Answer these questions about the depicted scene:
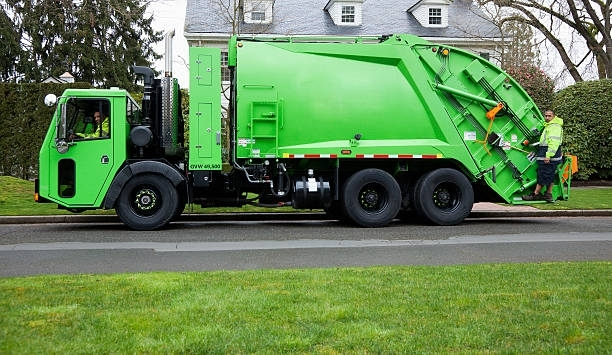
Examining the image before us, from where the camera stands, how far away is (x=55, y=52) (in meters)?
38.2

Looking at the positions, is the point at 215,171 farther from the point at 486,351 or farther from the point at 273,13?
the point at 273,13

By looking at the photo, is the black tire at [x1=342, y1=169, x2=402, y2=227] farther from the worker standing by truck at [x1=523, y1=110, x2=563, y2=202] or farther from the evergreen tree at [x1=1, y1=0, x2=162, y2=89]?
the evergreen tree at [x1=1, y1=0, x2=162, y2=89]

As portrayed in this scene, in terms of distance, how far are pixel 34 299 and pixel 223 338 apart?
2059 millimetres

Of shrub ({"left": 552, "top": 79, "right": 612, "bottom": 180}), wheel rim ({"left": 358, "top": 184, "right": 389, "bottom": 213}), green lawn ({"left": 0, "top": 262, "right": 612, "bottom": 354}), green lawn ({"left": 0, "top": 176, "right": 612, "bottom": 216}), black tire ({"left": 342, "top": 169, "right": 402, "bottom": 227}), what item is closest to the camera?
green lawn ({"left": 0, "top": 262, "right": 612, "bottom": 354})

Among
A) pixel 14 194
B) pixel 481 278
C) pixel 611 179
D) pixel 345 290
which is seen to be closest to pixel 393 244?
pixel 481 278

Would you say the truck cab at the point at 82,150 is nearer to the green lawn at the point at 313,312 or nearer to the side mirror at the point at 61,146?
the side mirror at the point at 61,146

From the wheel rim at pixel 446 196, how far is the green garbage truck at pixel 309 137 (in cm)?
2

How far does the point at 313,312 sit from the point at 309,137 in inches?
295

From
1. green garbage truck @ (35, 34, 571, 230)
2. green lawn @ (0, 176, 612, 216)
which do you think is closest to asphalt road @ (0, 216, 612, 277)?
green garbage truck @ (35, 34, 571, 230)

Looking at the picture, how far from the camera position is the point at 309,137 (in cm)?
1252

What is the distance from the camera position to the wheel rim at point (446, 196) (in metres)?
13.0

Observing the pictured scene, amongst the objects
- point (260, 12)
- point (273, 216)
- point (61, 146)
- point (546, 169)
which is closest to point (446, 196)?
point (546, 169)

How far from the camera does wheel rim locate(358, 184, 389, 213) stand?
42.0 ft

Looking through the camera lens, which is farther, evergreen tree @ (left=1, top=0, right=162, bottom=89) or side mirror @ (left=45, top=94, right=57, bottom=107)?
evergreen tree @ (left=1, top=0, right=162, bottom=89)
